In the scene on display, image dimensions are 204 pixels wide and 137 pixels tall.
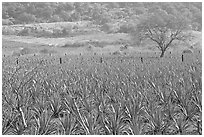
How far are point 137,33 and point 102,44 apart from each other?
548 inches

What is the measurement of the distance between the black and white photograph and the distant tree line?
20 centimetres

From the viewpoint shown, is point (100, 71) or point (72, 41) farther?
point (72, 41)

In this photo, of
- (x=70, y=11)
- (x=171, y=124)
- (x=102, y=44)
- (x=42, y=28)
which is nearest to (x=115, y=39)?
(x=102, y=44)

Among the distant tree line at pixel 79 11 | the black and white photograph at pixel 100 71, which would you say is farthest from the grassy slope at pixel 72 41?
the distant tree line at pixel 79 11

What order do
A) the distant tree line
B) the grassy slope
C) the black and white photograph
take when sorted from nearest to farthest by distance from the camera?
the black and white photograph < the grassy slope < the distant tree line

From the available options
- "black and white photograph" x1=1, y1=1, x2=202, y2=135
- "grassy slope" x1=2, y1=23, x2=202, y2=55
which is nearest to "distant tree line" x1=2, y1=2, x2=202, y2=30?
"black and white photograph" x1=1, y1=1, x2=202, y2=135

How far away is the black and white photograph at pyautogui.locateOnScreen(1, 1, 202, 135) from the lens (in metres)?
6.53

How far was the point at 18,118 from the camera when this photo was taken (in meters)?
6.92

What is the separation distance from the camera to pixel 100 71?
46.2 feet

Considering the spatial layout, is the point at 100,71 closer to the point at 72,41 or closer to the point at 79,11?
the point at 72,41

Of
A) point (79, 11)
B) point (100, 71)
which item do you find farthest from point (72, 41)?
point (100, 71)

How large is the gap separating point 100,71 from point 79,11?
213ft

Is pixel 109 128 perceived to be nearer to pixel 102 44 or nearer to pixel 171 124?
pixel 171 124

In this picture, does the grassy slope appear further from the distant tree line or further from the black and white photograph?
the distant tree line
